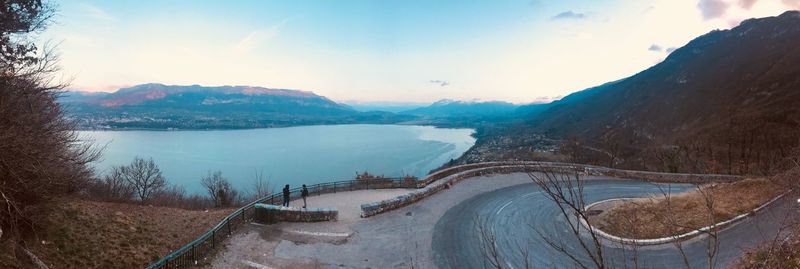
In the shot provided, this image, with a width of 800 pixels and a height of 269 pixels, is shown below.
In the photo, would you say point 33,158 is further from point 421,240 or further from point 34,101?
point 421,240

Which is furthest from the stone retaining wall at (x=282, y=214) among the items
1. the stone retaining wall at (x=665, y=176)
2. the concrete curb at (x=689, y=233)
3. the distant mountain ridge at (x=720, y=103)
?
the distant mountain ridge at (x=720, y=103)

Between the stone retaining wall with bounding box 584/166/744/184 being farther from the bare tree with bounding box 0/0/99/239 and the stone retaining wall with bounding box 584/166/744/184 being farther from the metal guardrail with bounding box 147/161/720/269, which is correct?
the bare tree with bounding box 0/0/99/239

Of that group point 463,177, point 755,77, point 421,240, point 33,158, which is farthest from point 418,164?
point 755,77

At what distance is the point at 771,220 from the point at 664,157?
47.5 meters

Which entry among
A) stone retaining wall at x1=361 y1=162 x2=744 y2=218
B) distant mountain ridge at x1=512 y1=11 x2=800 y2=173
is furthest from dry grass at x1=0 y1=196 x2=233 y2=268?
distant mountain ridge at x1=512 y1=11 x2=800 y2=173

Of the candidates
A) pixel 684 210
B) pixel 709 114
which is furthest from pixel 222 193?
pixel 709 114

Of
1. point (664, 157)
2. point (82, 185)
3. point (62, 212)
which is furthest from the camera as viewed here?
point (664, 157)

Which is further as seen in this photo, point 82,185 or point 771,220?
point 82,185

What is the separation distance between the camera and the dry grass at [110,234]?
1287 cm

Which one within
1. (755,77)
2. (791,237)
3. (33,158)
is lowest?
(791,237)

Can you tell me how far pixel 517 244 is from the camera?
16.5 metres

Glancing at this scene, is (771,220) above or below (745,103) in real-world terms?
below

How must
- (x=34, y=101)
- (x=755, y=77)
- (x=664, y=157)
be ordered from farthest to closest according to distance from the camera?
(x=755, y=77), (x=664, y=157), (x=34, y=101)

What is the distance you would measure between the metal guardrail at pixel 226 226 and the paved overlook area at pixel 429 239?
1.73ft
